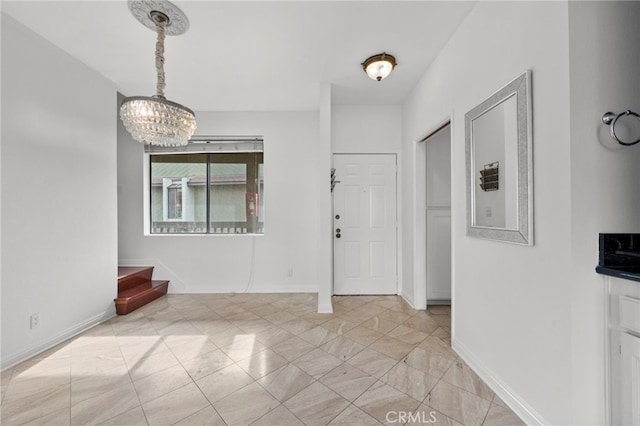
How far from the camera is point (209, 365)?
2.01 m

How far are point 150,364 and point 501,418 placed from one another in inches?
96.6

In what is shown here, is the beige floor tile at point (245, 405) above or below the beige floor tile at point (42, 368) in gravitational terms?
below

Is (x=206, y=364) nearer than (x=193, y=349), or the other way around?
(x=206, y=364)

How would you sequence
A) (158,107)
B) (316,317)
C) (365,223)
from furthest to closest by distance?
(365,223), (316,317), (158,107)

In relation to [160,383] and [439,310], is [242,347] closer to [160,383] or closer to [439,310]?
[160,383]

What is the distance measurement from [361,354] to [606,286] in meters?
1.61

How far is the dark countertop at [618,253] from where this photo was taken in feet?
3.69

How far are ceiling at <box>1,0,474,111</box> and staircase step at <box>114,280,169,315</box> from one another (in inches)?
101

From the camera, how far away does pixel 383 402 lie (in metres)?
1.60

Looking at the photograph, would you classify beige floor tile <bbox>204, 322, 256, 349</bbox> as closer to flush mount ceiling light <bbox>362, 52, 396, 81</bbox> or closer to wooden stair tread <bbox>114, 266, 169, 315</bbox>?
wooden stair tread <bbox>114, 266, 169, 315</bbox>

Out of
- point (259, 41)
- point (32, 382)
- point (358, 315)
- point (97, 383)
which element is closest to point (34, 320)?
point (32, 382)

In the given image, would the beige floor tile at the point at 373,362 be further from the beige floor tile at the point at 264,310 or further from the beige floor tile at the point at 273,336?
the beige floor tile at the point at 264,310

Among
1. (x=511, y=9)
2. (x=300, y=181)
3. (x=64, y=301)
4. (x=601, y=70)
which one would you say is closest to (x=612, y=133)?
(x=601, y=70)

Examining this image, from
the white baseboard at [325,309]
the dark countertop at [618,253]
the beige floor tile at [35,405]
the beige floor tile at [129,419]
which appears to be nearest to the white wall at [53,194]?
the beige floor tile at [35,405]
